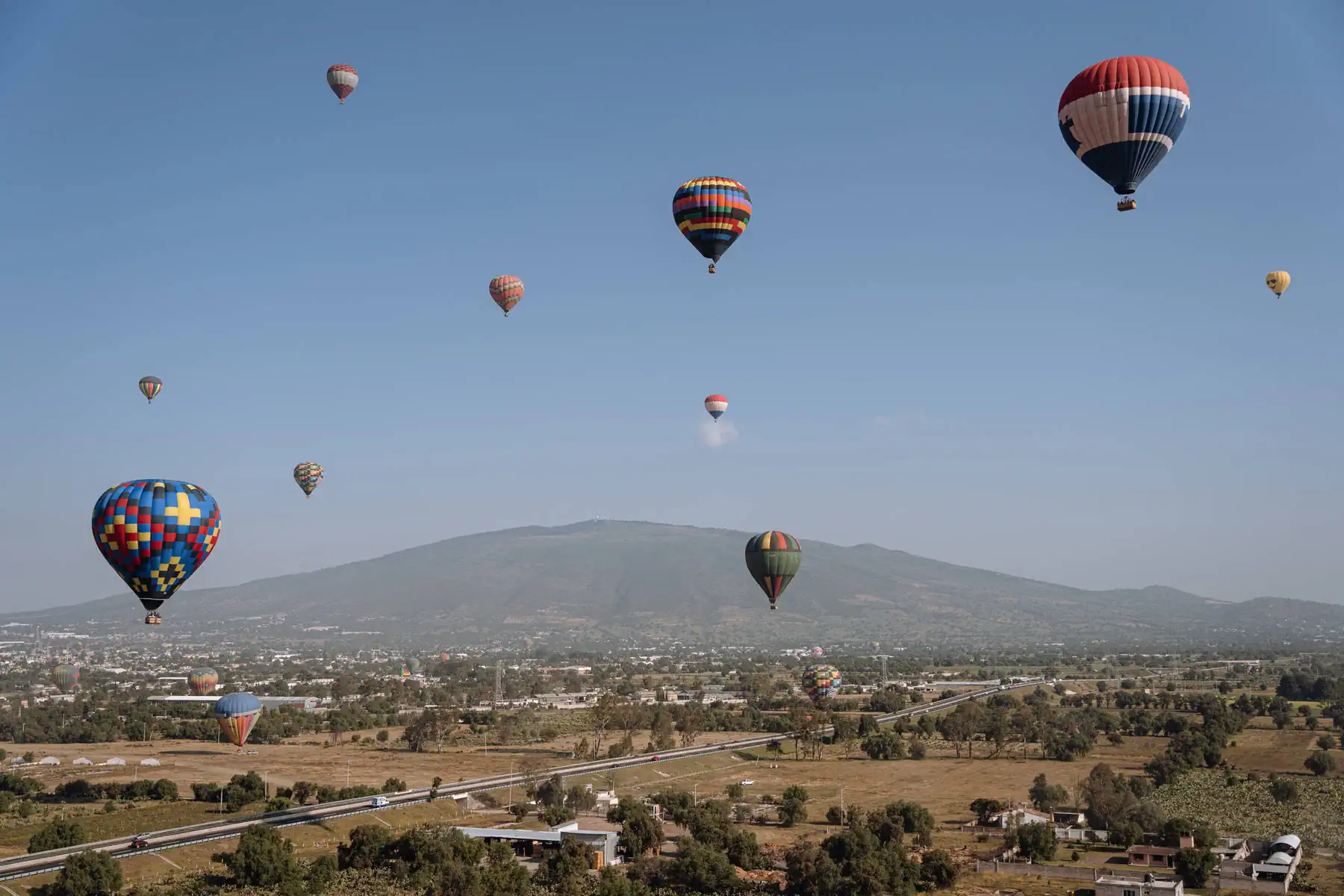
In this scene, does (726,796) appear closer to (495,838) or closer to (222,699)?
(495,838)

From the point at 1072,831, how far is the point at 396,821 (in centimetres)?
3332

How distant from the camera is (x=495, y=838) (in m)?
55.0

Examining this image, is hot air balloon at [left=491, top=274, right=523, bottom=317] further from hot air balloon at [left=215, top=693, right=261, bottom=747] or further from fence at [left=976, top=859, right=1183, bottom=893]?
fence at [left=976, top=859, right=1183, bottom=893]

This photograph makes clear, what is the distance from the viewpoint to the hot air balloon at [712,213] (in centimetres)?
5878

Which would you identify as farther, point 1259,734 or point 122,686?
point 122,686

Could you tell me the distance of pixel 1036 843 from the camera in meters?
54.1

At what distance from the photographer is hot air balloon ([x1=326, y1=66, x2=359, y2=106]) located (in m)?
69.2

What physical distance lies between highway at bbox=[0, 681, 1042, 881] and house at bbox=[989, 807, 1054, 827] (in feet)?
88.0

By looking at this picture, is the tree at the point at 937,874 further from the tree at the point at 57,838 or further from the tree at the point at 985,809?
the tree at the point at 57,838

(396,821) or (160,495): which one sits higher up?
(160,495)

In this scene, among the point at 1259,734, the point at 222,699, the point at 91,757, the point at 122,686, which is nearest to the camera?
the point at 222,699

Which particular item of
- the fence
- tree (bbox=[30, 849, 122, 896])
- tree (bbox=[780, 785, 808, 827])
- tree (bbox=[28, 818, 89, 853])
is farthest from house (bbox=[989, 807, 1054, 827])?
tree (bbox=[28, 818, 89, 853])

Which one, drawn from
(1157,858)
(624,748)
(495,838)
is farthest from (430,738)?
(1157,858)

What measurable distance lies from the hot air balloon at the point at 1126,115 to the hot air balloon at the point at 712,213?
1850 cm
